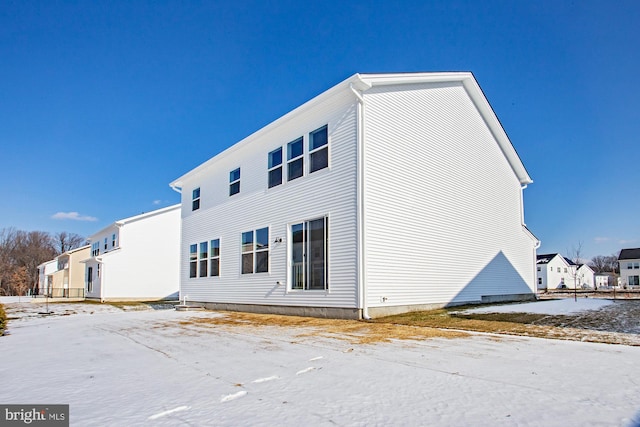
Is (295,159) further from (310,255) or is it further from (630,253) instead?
(630,253)

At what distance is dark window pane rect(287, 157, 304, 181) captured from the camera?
11.9 m

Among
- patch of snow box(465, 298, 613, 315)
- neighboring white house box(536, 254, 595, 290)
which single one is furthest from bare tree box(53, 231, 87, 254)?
patch of snow box(465, 298, 613, 315)

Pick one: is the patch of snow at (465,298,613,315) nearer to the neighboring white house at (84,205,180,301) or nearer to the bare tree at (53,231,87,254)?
the neighboring white house at (84,205,180,301)

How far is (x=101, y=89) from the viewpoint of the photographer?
1583cm

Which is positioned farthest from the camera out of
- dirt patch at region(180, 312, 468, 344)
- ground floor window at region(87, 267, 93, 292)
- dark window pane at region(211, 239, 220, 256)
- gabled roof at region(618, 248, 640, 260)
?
gabled roof at region(618, 248, 640, 260)

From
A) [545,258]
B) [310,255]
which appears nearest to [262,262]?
[310,255]

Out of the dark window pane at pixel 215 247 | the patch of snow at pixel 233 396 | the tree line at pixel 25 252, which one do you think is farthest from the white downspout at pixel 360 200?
the tree line at pixel 25 252

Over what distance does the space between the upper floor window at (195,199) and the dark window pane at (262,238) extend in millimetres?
5723

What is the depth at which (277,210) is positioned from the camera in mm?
12516

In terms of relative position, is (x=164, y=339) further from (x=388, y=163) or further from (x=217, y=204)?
(x=217, y=204)

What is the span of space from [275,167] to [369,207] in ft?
14.9

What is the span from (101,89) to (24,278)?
5610 cm

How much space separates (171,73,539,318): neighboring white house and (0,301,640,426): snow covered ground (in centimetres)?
404

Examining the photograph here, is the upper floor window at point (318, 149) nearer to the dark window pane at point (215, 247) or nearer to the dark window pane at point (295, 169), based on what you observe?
the dark window pane at point (295, 169)
